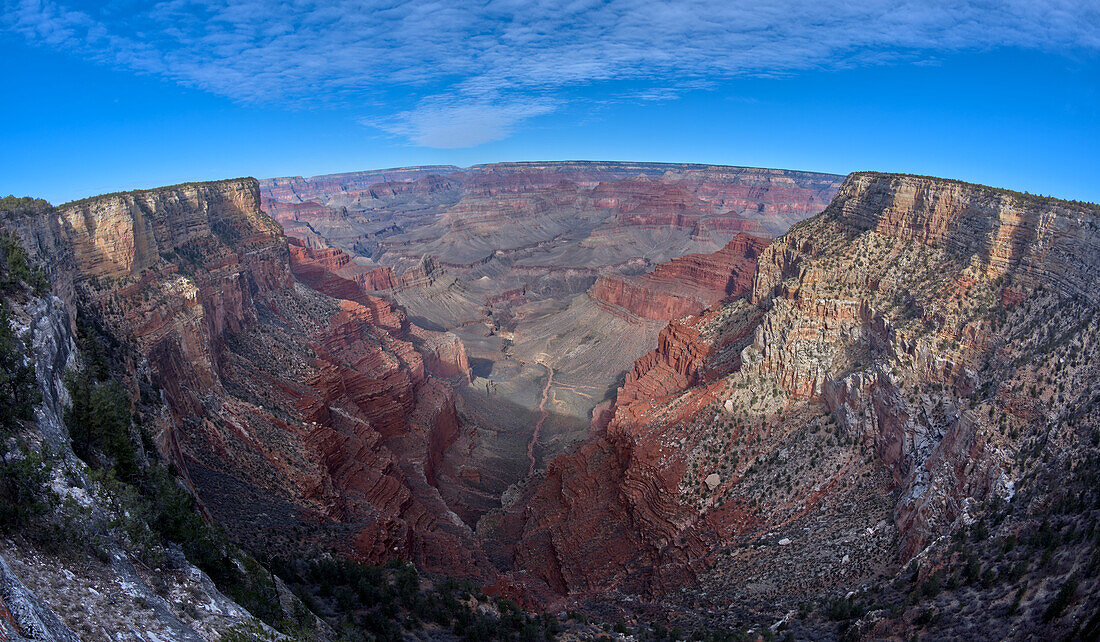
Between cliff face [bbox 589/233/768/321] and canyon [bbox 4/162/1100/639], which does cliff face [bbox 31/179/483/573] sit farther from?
cliff face [bbox 589/233/768/321]

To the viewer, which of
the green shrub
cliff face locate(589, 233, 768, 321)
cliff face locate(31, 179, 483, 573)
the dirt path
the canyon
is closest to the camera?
the green shrub

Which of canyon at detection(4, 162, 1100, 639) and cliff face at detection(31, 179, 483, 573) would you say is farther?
cliff face at detection(31, 179, 483, 573)

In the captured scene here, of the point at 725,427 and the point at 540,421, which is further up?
the point at 725,427

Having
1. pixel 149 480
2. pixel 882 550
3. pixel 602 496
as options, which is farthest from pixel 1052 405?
pixel 149 480

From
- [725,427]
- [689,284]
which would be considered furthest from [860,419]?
[689,284]

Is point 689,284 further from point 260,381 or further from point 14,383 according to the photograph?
point 14,383

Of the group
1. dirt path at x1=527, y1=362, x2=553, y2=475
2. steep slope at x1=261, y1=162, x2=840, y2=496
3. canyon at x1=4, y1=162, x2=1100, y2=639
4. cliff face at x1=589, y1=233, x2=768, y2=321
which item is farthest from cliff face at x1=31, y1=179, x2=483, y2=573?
cliff face at x1=589, y1=233, x2=768, y2=321
